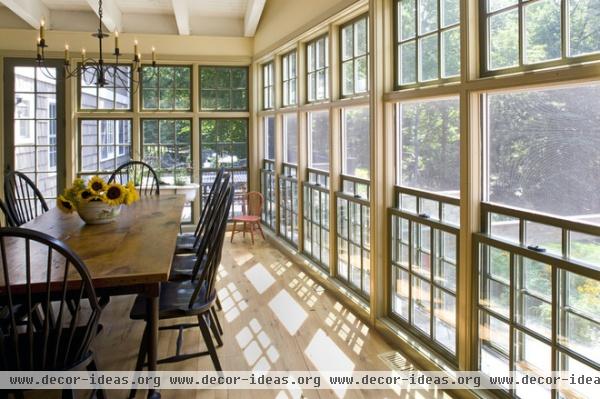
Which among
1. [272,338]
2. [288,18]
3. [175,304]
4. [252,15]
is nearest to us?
[175,304]

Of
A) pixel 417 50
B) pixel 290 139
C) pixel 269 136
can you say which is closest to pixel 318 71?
pixel 290 139

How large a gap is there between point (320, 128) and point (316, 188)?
61 cm

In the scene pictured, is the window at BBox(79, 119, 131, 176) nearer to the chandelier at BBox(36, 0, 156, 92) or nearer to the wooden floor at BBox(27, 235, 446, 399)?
the chandelier at BBox(36, 0, 156, 92)

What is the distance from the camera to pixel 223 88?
712 cm

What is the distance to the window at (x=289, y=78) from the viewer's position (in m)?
5.70

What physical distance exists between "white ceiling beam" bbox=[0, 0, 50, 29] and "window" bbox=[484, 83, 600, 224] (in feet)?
18.0

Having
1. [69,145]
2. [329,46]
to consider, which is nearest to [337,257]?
[329,46]

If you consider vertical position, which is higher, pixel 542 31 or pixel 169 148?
pixel 542 31

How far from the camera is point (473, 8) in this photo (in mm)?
2457

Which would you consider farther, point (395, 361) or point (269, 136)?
point (269, 136)

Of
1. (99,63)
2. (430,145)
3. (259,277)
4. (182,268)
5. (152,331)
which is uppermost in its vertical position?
(99,63)

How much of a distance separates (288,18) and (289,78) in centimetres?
73

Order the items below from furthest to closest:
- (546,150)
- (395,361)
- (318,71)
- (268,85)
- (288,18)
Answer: (268,85) < (288,18) < (318,71) < (395,361) < (546,150)

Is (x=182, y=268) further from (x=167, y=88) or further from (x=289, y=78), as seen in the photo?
(x=167, y=88)
